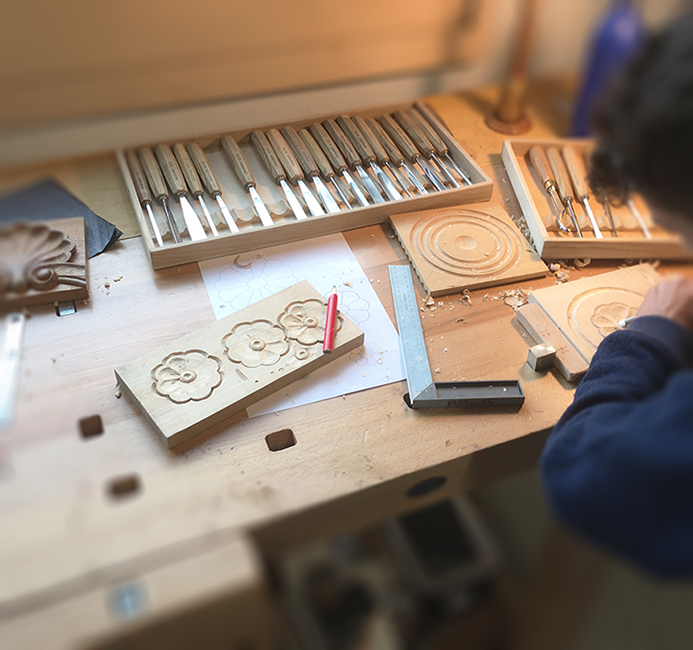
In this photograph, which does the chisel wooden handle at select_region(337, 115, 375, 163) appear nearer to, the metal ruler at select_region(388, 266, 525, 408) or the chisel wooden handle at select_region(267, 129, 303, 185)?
the chisel wooden handle at select_region(267, 129, 303, 185)

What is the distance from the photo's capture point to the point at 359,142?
0.87 meters

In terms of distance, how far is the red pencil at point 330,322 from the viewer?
683 millimetres

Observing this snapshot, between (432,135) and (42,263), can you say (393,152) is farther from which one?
(42,263)

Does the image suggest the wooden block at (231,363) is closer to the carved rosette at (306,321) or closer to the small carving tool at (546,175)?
the carved rosette at (306,321)

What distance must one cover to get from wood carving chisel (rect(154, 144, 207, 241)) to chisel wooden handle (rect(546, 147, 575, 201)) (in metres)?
0.49

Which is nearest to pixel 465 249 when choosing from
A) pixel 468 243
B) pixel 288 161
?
pixel 468 243

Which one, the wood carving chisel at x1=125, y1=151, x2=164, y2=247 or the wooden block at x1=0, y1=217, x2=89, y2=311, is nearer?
the wooden block at x1=0, y1=217, x2=89, y2=311

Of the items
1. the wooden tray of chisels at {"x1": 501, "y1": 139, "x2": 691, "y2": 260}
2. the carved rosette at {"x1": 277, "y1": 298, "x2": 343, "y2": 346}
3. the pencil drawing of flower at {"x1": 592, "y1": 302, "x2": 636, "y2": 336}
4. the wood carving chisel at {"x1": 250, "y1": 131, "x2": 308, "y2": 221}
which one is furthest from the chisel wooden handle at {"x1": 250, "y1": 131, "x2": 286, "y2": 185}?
the pencil drawing of flower at {"x1": 592, "y1": 302, "x2": 636, "y2": 336}

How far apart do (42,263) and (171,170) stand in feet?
0.75

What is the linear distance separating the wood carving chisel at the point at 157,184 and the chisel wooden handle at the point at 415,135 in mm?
349

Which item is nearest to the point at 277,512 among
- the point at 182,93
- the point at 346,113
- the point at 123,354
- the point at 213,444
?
the point at 213,444

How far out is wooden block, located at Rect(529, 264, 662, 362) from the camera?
72 centimetres

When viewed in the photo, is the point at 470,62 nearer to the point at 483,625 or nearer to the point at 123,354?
the point at 123,354

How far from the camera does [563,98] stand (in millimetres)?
802
